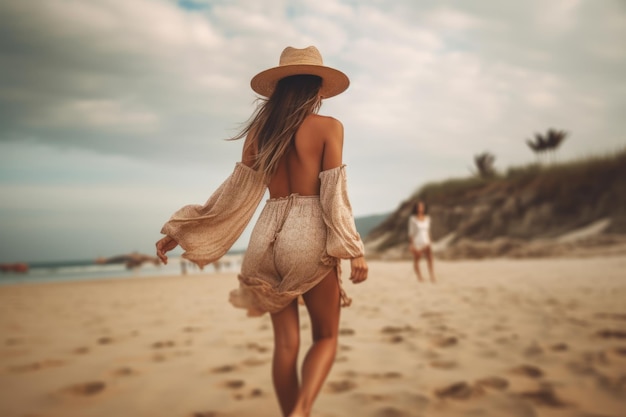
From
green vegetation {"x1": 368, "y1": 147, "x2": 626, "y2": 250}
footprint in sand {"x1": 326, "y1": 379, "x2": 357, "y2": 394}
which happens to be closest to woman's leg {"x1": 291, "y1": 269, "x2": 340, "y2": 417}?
footprint in sand {"x1": 326, "y1": 379, "x2": 357, "y2": 394}

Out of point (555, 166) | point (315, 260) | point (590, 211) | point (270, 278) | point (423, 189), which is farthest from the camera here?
point (423, 189)

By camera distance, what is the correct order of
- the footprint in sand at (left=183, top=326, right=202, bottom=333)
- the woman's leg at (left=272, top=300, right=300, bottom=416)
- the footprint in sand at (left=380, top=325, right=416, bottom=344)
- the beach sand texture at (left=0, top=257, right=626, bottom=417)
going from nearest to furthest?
the woman's leg at (left=272, top=300, right=300, bottom=416)
the beach sand texture at (left=0, top=257, right=626, bottom=417)
the footprint in sand at (left=380, top=325, right=416, bottom=344)
the footprint in sand at (left=183, top=326, right=202, bottom=333)

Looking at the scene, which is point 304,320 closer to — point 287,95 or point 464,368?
point 464,368

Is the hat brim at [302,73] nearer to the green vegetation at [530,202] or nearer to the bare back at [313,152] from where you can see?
the bare back at [313,152]

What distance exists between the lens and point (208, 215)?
236cm

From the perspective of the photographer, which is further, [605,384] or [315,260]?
[605,384]

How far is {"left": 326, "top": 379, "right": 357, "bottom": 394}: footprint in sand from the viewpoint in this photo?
2930 mm

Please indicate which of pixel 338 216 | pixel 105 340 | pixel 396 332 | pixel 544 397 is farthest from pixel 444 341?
pixel 105 340

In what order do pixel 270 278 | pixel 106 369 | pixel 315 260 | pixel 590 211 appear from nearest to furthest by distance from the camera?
pixel 315 260 → pixel 270 278 → pixel 106 369 → pixel 590 211

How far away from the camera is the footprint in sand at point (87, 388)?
2.97 meters

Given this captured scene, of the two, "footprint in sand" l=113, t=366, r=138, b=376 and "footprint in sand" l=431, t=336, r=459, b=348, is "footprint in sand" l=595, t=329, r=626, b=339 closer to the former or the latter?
"footprint in sand" l=431, t=336, r=459, b=348

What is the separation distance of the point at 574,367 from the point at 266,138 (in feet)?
9.25

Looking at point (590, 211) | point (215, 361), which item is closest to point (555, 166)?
point (590, 211)

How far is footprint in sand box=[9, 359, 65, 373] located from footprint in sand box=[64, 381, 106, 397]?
0.68 meters
